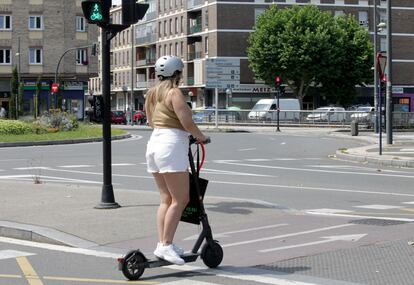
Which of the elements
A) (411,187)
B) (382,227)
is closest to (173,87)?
(382,227)

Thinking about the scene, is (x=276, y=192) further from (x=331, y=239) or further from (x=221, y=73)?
(x=221, y=73)

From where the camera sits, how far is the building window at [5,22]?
2490 inches

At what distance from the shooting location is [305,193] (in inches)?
549

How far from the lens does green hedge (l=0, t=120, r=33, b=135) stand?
35344mm

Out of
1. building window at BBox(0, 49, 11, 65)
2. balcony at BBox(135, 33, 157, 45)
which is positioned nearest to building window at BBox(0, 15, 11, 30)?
building window at BBox(0, 49, 11, 65)

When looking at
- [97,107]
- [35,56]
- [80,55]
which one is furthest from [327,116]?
[97,107]

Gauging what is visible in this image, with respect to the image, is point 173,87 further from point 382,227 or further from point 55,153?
point 55,153

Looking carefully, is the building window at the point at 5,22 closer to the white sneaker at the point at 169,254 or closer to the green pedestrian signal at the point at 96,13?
the green pedestrian signal at the point at 96,13

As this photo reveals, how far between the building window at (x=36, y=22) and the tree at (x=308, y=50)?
71.6 feet

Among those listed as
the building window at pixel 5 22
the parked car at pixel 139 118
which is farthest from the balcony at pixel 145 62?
the building window at pixel 5 22

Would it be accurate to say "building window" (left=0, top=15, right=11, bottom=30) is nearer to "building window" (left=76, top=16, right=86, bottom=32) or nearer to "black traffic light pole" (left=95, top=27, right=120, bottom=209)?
"building window" (left=76, top=16, right=86, bottom=32)

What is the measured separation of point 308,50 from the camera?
7162 centimetres

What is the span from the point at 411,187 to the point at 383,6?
74.9 m

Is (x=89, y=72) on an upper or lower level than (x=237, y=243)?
upper
